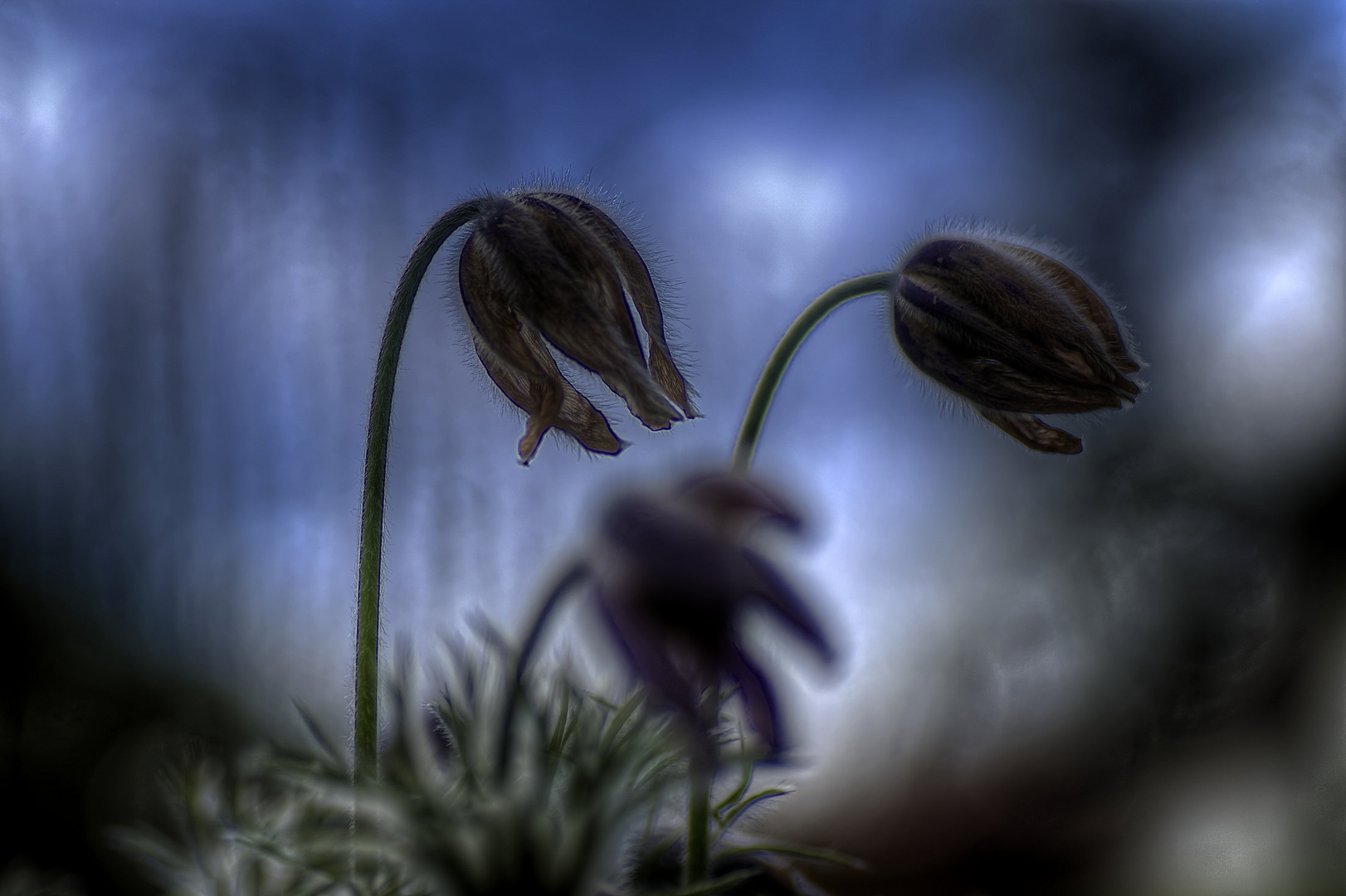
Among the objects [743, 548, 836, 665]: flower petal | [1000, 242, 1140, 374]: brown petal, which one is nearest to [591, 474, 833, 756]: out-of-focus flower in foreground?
[743, 548, 836, 665]: flower petal

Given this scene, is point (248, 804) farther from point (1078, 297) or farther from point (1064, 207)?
point (1064, 207)

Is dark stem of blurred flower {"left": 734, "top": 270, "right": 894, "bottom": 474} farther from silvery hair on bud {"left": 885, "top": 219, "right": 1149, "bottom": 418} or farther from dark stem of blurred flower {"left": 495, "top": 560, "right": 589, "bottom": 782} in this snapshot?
dark stem of blurred flower {"left": 495, "top": 560, "right": 589, "bottom": 782}

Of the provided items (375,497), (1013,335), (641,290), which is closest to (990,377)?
(1013,335)

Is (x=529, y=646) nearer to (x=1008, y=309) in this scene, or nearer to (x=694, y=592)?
(x=694, y=592)

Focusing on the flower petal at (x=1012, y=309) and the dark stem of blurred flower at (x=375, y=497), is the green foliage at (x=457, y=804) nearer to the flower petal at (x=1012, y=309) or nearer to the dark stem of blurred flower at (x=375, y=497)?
the dark stem of blurred flower at (x=375, y=497)

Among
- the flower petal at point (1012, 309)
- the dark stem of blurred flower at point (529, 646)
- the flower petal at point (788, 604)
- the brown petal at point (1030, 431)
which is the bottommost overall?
the dark stem of blurred flower at point (529, 646)

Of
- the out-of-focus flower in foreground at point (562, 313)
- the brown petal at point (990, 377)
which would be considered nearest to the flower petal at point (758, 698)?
the out-of-focus flower in foreground at point (562, 313)
